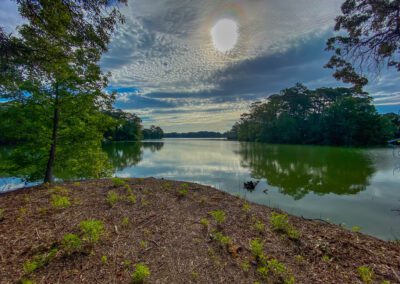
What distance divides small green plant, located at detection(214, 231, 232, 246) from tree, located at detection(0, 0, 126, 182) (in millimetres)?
4385

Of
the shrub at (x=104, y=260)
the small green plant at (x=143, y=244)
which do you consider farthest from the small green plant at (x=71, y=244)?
the small green plant at (x=143, y=244)

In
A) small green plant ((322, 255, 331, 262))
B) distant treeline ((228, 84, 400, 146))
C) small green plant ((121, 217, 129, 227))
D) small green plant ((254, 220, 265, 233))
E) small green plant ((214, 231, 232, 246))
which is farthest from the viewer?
distant treeline ((228, 84, 400, 146))

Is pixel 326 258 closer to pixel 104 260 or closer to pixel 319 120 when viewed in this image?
pixel 104 260

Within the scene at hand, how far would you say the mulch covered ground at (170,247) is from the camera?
228 centimetres

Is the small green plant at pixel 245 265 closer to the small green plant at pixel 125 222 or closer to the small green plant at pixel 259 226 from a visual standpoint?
the small green plant at pixel 259 226

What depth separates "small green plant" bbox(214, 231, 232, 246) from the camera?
2957 millimetres

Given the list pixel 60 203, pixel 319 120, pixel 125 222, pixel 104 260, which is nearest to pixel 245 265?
pixel 104 260

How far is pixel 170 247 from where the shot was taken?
9.15 feet

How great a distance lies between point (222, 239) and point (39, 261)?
229 cm

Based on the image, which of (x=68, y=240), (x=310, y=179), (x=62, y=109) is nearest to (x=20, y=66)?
(x=62, y=109)

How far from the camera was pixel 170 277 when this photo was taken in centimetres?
226

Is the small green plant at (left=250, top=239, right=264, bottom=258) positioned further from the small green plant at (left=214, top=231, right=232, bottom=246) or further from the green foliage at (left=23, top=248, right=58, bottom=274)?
the green foliage at (left=23, top=248, right=58, bottom=274)

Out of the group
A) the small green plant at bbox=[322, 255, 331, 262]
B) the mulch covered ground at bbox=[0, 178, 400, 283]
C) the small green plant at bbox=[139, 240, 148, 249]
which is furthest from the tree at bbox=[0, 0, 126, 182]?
the small green plant at bbox=[322, 255, 331, 262]

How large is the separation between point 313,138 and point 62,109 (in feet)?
157
